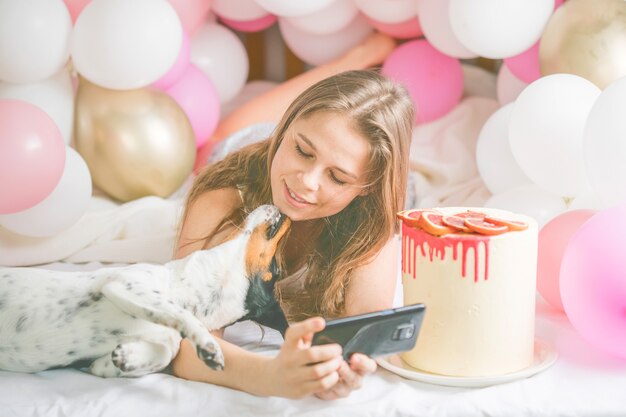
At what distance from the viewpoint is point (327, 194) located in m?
1.53

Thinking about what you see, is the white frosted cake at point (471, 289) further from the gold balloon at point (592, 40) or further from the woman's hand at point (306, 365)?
the gold balloon at point (592, 40)

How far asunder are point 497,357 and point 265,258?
413 mm

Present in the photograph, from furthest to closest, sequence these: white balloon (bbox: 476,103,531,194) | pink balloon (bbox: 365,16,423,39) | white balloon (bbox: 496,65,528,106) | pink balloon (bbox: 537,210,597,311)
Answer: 1. pink balloon (bbox: 365,16,423,39)
2. white balloon (bbox: 496,65,528,106)
3. white balloon (bbox: 476,103,531,194)
4. pink balloon (bbox: 537,210,597,311)

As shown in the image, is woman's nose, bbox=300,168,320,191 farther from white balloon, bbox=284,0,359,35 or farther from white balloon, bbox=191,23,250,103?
white balloon, bbox=191,23,250,103

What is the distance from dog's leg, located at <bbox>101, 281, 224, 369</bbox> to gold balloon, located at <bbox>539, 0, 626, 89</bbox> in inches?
46.1

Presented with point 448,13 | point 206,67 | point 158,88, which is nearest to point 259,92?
point 206,67

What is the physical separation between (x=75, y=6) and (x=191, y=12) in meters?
0.36

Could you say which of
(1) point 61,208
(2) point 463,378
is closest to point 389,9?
(1) point 61,208

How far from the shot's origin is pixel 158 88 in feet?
7.80

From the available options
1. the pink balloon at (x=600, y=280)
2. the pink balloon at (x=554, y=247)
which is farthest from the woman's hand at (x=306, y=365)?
the pink balloon at (x=554, y=247)

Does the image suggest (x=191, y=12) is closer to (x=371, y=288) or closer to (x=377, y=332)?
(x=371, y=288)

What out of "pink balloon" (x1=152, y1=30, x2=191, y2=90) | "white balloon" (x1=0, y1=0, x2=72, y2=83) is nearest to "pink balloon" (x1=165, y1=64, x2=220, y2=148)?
"pink balloon" (x1=152, y1=30, x2=191, y2=90)

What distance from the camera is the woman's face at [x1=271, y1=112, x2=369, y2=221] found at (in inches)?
59.0

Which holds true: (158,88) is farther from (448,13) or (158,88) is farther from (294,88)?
(448,13)
